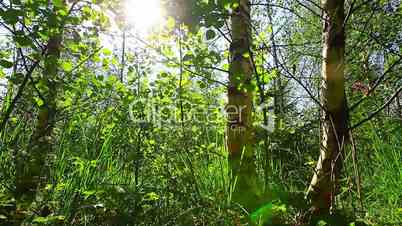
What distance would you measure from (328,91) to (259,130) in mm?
835

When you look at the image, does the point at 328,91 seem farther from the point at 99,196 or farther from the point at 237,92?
the point at 99,196

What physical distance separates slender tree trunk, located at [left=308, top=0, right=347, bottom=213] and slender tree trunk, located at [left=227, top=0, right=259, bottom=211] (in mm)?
507

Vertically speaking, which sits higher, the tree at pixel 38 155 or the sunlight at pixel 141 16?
the sunlight at pixel 141 16

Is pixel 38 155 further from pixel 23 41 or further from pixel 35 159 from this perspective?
pixel 23 41

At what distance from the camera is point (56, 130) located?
2627 mm

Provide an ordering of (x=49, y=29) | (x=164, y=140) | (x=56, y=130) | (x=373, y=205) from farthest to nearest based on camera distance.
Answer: (x=164, y=140)
(x=56, y=130)
(x=373, y=205)
(x=49, y=29)

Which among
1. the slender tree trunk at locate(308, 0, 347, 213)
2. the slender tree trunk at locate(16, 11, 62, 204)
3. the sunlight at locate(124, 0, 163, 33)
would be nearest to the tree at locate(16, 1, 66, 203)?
the slender tree trunk at locate(16, 11, 62, 204)

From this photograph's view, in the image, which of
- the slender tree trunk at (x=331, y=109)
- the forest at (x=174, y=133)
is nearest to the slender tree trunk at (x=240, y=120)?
the forest at (x=174, y=133)

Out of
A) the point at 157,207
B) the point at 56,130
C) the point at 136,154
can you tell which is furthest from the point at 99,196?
the point at 56,130

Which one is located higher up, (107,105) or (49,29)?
(49,29)

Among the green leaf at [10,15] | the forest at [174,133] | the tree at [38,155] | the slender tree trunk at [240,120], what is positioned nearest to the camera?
the green leaf at [10,15]

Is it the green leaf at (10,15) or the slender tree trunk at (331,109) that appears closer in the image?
the green leaf at (10,15)

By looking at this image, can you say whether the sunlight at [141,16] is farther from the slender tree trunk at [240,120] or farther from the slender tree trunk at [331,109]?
the slender tree trunk at [331,109]

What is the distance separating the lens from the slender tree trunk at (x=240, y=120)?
2092mm
